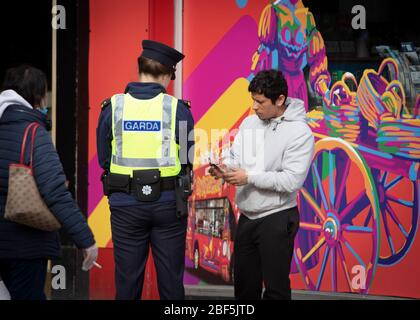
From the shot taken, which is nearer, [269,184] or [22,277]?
[22,277]

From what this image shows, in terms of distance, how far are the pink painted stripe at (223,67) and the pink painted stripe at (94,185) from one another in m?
0.97

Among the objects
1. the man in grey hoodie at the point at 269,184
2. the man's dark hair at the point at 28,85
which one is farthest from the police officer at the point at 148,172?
the man's dark hair at the point at 28,85

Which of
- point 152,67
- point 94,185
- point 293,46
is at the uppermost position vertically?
point 293,46

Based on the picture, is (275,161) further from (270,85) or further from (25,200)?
(25,200)

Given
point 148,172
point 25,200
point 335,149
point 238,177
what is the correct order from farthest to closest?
1. point 335,149
2. point 238,177
3. point 148,172
4. point 25,200

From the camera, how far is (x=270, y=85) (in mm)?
5035

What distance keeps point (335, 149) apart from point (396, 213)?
728 mm

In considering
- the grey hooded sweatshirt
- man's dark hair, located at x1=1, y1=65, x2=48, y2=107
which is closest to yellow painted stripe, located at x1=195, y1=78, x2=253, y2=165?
the grey hooded sweatshirt

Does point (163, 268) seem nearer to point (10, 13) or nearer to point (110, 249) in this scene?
point (110, 249)

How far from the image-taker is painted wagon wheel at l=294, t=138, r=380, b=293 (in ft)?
22.0

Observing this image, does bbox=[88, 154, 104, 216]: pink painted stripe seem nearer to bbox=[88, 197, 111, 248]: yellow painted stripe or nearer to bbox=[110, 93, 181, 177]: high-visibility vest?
bbox=[88, 197, 111, 248]: yellow painted stripe

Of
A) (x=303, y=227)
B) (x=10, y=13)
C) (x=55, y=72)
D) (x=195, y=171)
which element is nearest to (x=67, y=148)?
(x=55, y=72)

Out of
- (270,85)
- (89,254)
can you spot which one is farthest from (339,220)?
(89,254)

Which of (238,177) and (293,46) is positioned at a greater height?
(293,46)
